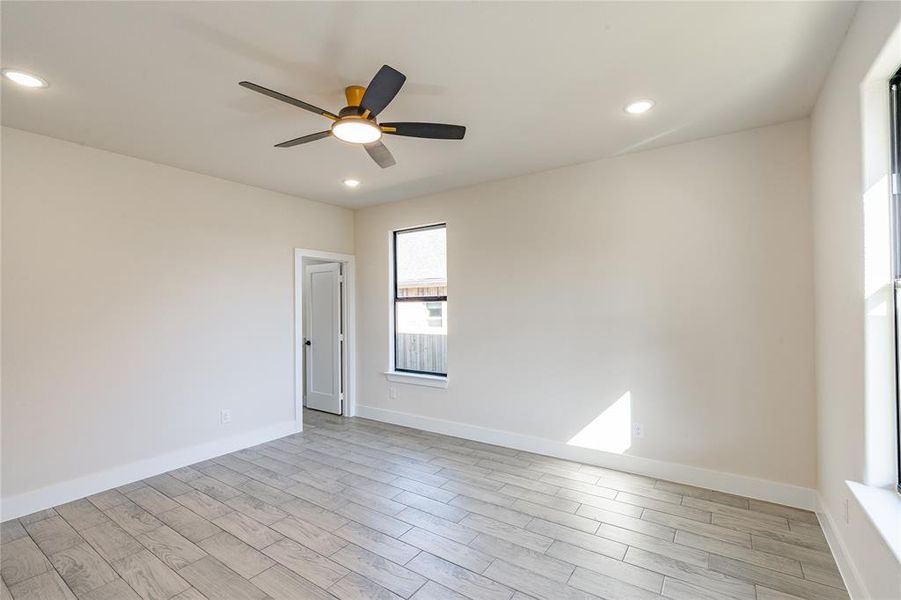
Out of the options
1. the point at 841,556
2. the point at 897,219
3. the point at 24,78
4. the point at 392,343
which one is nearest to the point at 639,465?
the point at 841,556

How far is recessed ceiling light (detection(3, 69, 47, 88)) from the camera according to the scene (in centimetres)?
223

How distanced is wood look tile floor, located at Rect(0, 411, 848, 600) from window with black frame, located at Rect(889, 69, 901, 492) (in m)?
1.01

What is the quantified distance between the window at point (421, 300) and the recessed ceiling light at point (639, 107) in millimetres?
2440

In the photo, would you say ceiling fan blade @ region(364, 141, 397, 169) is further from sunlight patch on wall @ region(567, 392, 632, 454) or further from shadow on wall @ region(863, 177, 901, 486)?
sunlight patch on wall @ region(567, 392, 632, 454)

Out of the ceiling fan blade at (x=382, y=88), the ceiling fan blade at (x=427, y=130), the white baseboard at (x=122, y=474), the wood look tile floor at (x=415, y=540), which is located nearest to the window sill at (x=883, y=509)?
the wood look tile floor at (x=415, y=540)

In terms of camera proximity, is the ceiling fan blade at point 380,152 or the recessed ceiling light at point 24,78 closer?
the recessed ceiling light at point 24,78

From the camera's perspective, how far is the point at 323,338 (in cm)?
→ 577

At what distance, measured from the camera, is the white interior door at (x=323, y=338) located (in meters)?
5.55

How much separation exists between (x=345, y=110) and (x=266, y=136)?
3.86 feet

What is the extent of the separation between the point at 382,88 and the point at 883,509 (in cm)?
287

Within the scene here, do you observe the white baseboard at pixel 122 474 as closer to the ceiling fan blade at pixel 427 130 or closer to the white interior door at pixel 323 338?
the white interior door at pixel 323 338

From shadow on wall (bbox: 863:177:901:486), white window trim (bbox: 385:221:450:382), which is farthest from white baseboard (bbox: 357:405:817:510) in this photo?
shadow on wall (bbox: 863:177:901:486)

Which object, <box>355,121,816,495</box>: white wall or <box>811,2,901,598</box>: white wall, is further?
<box>355,121,816,495</box>: white wall

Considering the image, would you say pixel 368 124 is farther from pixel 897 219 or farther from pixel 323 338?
pixel 323 338
